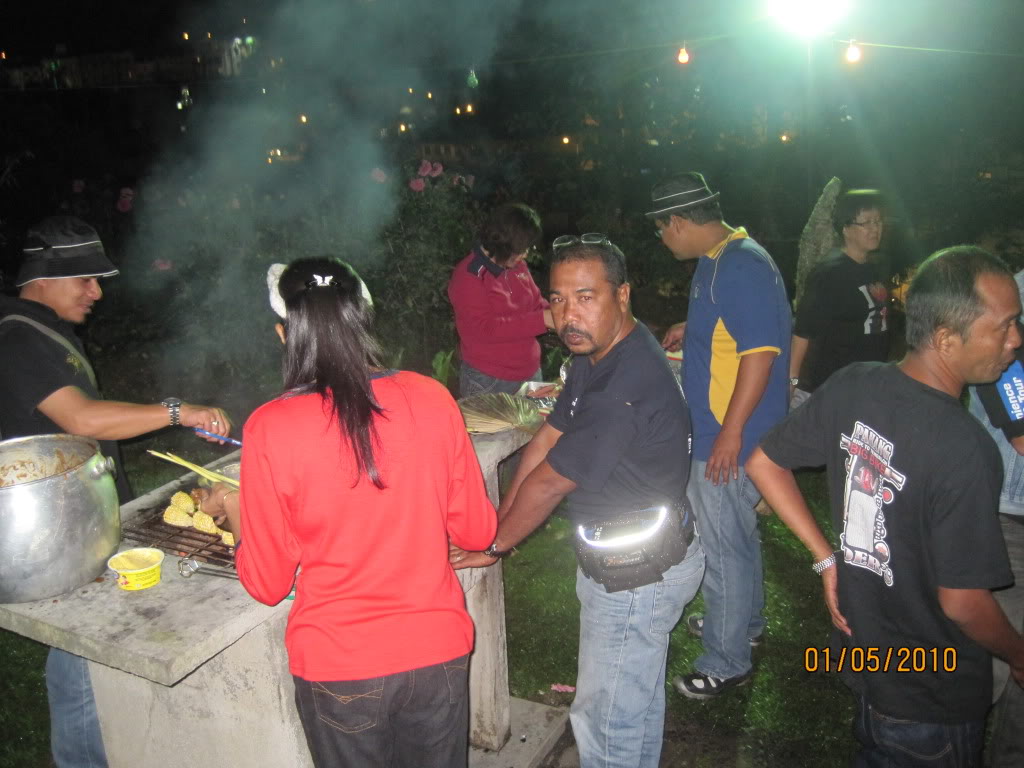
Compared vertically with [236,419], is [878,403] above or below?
above

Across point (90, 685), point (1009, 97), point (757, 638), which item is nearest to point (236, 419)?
point (90, 685)

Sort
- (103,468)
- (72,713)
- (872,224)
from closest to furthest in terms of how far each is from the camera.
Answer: (103,468) → (72,713) → (872,224)

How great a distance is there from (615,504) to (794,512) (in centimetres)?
56

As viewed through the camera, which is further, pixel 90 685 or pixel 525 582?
pixel 525 582

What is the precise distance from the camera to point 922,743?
2.08 metres

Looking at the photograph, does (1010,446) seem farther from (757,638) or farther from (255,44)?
(255,44)

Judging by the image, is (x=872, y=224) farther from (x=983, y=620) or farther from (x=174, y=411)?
(x=174, y=411)

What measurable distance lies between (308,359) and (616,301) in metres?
1.01

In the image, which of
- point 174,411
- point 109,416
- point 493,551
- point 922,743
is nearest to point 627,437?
point 493,551

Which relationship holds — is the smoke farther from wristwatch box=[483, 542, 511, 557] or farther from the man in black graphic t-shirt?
the man in black graphic t-shirt

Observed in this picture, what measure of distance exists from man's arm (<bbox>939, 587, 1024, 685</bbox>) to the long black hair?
146cm

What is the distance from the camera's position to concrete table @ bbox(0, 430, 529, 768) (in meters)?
1.94

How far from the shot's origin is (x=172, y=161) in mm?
7645

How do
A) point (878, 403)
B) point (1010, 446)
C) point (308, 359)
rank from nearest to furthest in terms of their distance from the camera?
point (308, 359) → point (878, 403) → point (1010, 446)
